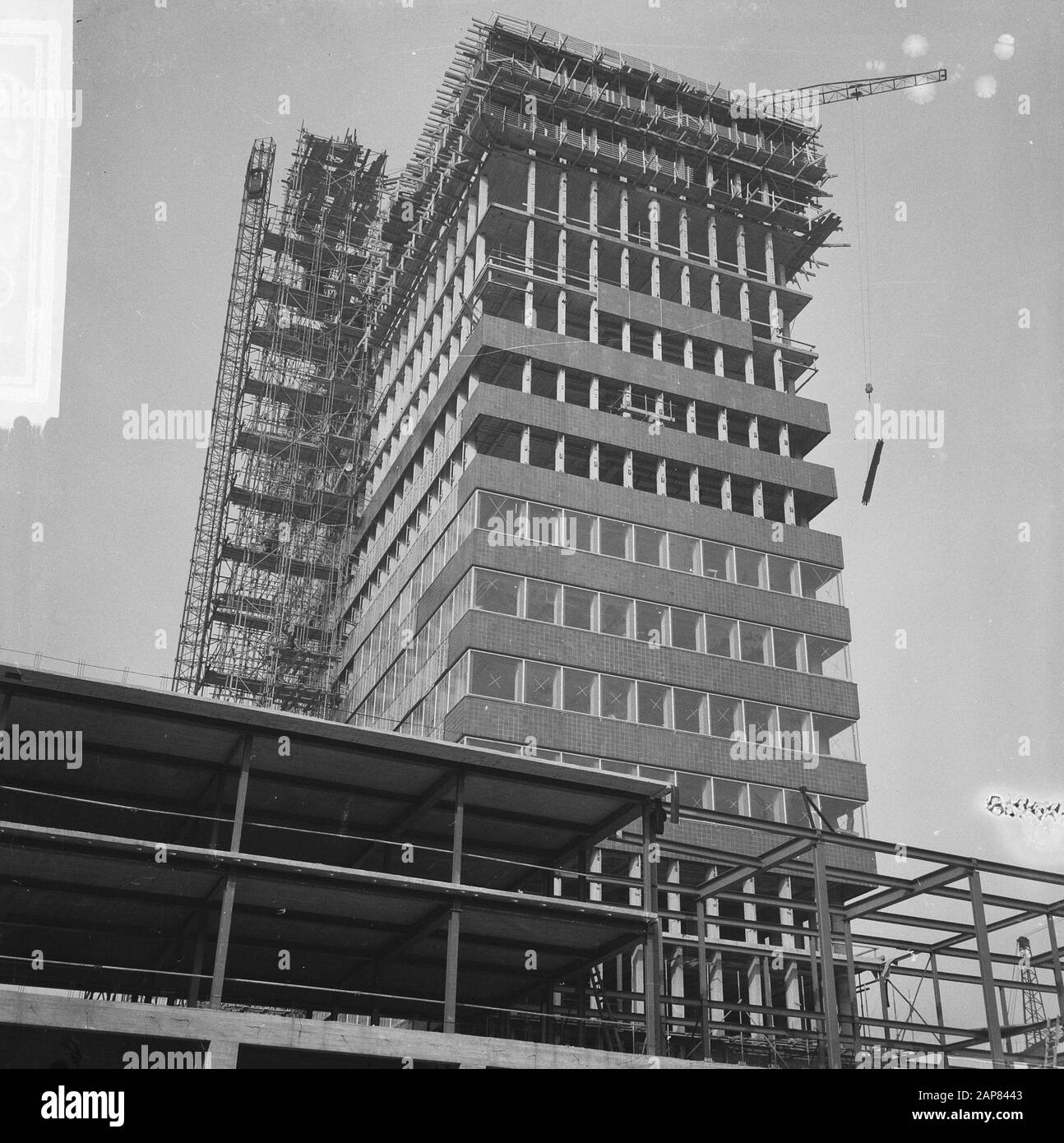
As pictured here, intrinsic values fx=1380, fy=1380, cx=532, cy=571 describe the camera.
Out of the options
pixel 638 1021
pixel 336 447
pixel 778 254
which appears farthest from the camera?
pixel 336 447

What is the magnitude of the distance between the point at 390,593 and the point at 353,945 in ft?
115

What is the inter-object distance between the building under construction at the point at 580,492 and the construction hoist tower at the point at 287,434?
23 cm

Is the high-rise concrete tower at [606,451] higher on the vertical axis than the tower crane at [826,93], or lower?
lower

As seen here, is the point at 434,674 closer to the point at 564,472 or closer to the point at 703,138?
the point at 564,472

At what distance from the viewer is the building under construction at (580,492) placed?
5666 cm

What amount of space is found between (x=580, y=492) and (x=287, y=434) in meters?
30.6

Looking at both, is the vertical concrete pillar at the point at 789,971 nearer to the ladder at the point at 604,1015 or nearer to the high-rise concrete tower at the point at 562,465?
the high-rise concrete tower at the point at 562,465

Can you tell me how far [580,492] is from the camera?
64.4m

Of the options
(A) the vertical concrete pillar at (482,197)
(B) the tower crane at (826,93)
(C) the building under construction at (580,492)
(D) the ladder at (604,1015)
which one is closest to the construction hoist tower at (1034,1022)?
(C) the building under construction at (580,492)

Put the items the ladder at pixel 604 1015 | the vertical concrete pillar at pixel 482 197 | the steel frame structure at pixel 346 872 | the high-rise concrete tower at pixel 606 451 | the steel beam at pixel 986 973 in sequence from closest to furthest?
the steel frame structure at pixel 346 872 → the steel beam at pixel 986 973 → the ladder at pixel 604 1015 → the high-rise concrete tower at pixel 606 451 → the vertical concrete pillar at pixel 482 197

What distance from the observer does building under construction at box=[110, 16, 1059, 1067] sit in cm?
5666

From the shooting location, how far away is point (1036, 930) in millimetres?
51281
